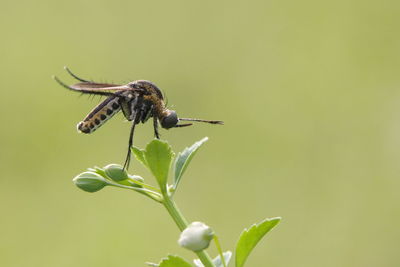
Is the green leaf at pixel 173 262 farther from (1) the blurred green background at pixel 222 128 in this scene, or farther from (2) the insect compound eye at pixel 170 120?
(1) the blurred green background at pixel 222 128

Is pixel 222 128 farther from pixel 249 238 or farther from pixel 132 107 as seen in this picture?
pixel 249 238

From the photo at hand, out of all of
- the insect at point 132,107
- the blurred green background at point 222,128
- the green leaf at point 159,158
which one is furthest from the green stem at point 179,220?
the blurred green background at point 222,128

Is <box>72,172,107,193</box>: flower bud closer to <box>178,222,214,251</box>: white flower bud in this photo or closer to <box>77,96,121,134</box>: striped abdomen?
<box>178,222,214,251</box>: white flower bud

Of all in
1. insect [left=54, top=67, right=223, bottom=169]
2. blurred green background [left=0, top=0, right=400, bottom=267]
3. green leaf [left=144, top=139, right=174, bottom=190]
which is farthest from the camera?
blurred green background [left=0, top=0, right=400, bottom=267]

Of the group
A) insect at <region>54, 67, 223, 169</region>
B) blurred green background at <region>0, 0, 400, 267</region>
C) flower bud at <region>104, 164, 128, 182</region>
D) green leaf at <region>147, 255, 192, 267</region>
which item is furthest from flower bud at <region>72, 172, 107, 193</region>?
blurred green background at <region>0, 0, 400, 267</region>

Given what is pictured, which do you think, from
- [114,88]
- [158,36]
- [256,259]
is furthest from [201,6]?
[114,88]

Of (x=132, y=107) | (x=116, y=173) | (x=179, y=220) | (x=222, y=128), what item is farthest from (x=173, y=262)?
(x=222, y=128)
